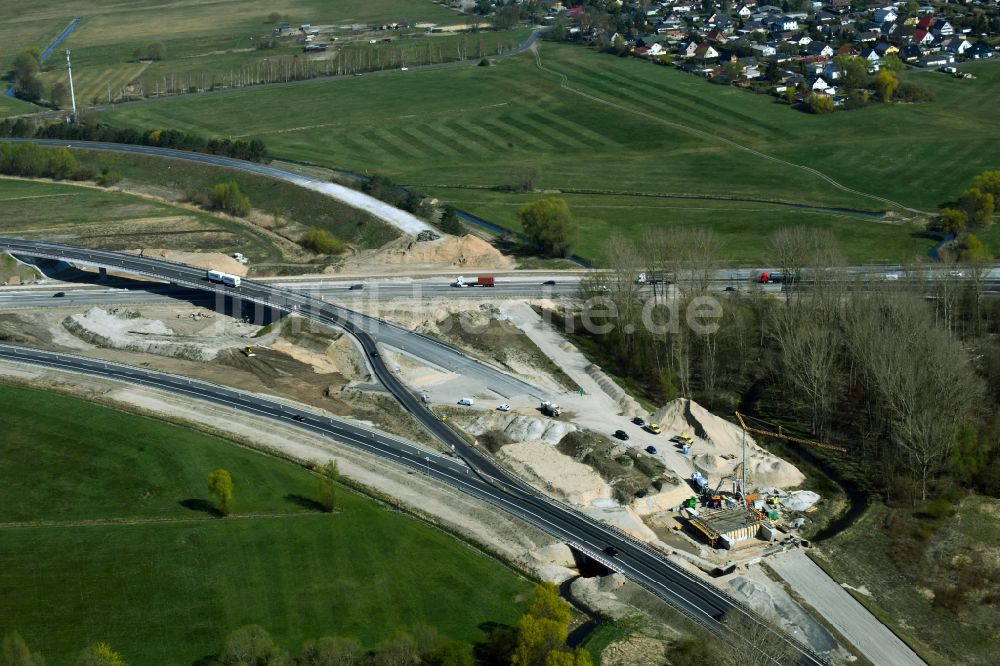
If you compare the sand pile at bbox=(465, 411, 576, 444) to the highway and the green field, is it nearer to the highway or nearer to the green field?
the highway

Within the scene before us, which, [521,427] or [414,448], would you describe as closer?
[414,448]

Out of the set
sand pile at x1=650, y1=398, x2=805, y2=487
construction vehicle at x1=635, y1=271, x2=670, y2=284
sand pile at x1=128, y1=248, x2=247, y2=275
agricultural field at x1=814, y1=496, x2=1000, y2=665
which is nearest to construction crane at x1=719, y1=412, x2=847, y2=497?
sand pile at x1=650, y1=398, x2=805, y2=487

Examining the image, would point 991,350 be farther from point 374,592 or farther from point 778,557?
point 374,592

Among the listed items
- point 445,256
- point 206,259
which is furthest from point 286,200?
point 445,256

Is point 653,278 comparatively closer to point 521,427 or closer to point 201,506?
point 521,427

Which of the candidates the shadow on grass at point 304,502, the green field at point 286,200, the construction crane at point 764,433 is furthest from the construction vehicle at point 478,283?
the shadow on grass at point 304,502

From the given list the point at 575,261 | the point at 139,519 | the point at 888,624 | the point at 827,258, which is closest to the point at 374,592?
the point at 139,519
